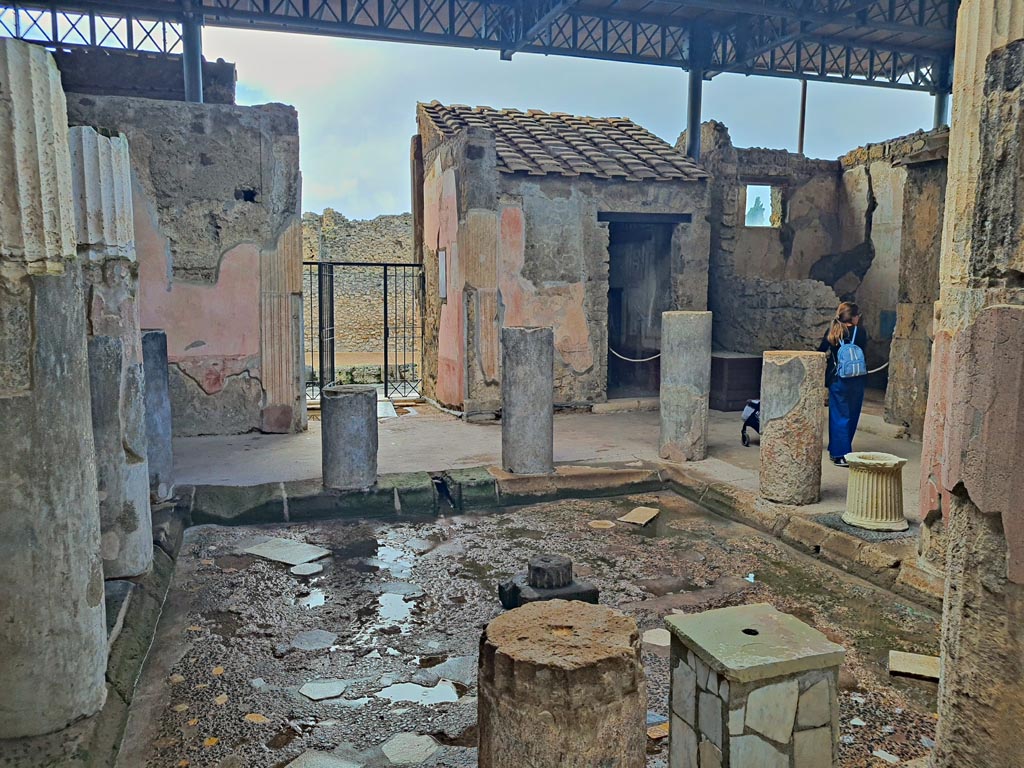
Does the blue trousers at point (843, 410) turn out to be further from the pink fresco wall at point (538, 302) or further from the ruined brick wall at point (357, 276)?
the ruined brick wall at point (357, 276)

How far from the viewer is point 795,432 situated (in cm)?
584

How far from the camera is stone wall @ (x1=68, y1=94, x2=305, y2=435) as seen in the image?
7.88m

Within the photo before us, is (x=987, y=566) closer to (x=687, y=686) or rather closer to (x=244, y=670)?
(x=687, y=686)

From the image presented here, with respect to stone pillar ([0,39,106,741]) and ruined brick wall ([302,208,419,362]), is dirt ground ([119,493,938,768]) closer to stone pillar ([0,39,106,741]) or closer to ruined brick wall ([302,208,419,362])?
stone pillar ([0,39,106,741])

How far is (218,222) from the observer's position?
8.07 metres

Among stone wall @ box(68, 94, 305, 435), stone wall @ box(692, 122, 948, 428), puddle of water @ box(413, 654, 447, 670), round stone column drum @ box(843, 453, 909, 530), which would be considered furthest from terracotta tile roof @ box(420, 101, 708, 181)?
→ puddle of water @ box(413, 654, 447, 670)

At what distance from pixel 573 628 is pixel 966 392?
134cm

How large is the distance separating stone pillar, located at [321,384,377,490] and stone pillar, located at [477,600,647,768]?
157 inches

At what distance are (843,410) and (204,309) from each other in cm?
641

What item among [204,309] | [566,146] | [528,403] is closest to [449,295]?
[566,146]

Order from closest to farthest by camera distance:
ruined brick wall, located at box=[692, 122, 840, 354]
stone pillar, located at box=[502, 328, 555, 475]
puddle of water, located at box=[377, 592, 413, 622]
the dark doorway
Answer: puddle of water, located at box=[377, 592, 413, 622] → stone pillar, located at box=[502, 328, 555, 475] → ruined brick wall, located at box=[692, 122, 840, 354] → the dark doorway

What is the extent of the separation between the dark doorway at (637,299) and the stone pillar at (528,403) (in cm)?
419

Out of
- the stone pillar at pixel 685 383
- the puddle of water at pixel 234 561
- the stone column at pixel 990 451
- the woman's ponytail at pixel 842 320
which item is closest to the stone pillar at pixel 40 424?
the puddle of water at pixel 234 561

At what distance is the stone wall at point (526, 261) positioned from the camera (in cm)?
934
